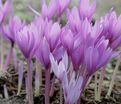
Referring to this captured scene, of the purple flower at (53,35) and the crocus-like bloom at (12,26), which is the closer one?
the purple flower at (53,35)

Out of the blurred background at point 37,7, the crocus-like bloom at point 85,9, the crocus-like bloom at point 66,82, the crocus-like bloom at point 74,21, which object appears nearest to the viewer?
the crocus-like bloom at point 66,82

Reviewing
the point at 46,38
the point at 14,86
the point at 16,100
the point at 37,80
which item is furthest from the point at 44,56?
the point at 14,86

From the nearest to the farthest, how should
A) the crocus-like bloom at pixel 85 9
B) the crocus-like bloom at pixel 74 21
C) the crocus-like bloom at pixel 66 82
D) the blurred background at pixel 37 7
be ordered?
the crocus-like bloom at pixel 66 82 < the crocus-like bloom at pixel 74 21 < the crocus-like bloom at pixel 85 9 < the blurred background at pixel 37 7

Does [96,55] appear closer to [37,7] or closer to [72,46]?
[72,46]

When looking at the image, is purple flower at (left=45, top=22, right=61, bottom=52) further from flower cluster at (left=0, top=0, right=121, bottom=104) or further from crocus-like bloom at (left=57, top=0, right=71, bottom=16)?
crocus-like bloom at (left=57, top=0, right=71, bottom=16)

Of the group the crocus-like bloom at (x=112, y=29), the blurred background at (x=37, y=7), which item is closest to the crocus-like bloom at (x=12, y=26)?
the crocus-like bloom at (x=112, y=29)

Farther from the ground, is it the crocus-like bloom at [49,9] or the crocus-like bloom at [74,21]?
the crocus-like bloom at [49,9]

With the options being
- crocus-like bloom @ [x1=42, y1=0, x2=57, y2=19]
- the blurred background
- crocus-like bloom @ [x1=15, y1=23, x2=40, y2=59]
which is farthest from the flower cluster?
the blurred background

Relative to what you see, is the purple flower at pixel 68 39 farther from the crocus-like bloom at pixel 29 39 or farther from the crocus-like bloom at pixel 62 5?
the crocus-like bloom at pixel 62 5

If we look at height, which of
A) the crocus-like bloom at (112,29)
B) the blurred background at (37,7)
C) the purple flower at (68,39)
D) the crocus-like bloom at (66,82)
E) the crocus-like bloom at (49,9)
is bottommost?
the crocus-like bloom at (66,82)

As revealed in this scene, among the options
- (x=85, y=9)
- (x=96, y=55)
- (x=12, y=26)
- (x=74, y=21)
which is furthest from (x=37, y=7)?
(x=96, y=55)
